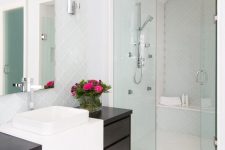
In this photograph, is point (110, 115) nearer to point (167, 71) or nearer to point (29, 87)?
point (29, 87)

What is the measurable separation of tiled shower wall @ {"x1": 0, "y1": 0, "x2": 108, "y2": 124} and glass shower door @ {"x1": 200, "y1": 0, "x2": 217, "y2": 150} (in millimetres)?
1110

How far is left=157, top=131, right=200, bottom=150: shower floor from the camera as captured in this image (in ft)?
10.7

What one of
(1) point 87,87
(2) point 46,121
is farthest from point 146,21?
(2) point 46,121

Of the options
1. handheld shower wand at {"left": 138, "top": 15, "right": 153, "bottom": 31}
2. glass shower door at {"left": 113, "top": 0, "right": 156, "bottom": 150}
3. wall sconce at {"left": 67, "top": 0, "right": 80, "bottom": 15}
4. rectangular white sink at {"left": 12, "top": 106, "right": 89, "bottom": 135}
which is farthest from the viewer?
handheld shower wand at {"left": 138, "top": 15, "right": 153, "bottom": 31}

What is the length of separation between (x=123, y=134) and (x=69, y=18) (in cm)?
126

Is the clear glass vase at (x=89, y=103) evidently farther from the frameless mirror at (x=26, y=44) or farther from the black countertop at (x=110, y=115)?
the frameless mirror at (x=26, y=44)

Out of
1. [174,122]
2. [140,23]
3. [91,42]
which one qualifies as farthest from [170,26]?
[91,42]

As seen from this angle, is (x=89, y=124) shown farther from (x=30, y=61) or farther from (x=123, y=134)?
(x=30, y=61)

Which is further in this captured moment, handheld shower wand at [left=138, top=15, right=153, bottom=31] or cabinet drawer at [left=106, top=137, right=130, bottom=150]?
handheld shower wand at [left=138, top=15, right=153, bottom=31]

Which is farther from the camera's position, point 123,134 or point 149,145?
point 149,145

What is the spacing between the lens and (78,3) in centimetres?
247

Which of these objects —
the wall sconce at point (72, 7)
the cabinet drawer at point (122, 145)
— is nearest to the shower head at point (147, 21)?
the wall sconce at point (72, 7)
